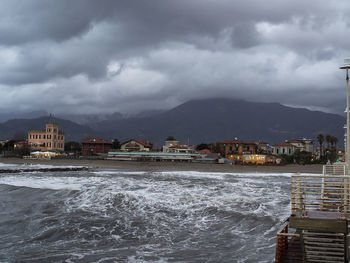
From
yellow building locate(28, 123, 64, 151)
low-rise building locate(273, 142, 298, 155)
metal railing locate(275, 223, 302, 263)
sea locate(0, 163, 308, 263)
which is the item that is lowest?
sea locate(0, 163, 308, 263)

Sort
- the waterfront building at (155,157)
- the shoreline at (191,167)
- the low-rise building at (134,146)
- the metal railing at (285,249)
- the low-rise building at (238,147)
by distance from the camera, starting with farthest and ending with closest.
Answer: the low-rise building at (134,146)
the low-rise building at (238,147)
the waterfront building at (155,157)
the shoreline at (191,167)
the metal railing at (285,249)

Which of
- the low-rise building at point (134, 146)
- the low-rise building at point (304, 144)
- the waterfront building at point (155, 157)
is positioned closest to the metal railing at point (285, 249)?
the waterfront building at point (155, 157)

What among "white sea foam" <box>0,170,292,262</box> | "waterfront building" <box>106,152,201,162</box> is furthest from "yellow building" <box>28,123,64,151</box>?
"white sea foam" <box>0,170,292,262</box>

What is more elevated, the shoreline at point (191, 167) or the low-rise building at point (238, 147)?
the low-rise building at point (238, 147)

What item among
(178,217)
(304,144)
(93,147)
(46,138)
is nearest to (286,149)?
(304,144)

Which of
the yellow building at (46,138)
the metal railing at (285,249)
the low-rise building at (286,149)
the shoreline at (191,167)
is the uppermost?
the yellow building at (46,138)

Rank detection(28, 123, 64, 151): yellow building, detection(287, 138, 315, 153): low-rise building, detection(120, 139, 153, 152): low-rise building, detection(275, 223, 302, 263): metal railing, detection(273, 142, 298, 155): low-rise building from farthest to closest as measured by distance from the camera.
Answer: detection(287, 138, 315, 153): low-rise building
detection(28, 123, 64, 151): yellow building
detection(273, 142, 298, 155): low-rise building
detection(120, 139, 153, 152): low-rise building
detection(275, 223, 302, 263): metal railing

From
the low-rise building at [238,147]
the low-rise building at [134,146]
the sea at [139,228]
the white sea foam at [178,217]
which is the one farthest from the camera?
the low-rise building at [134,146]

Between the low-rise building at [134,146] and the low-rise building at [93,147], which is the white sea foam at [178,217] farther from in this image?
the low-rise building at [93,147]

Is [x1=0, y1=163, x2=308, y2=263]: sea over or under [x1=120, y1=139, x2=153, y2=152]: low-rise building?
under

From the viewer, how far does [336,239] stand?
8.54 metres

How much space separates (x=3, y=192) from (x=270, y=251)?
23.2 m

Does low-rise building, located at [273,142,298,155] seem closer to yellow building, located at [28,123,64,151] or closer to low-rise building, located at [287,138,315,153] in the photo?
low-rise building, located at [287,138,315,153]

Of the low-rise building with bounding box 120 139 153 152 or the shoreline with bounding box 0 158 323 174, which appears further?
the low-rise building with bounding box 120 139 153 152
